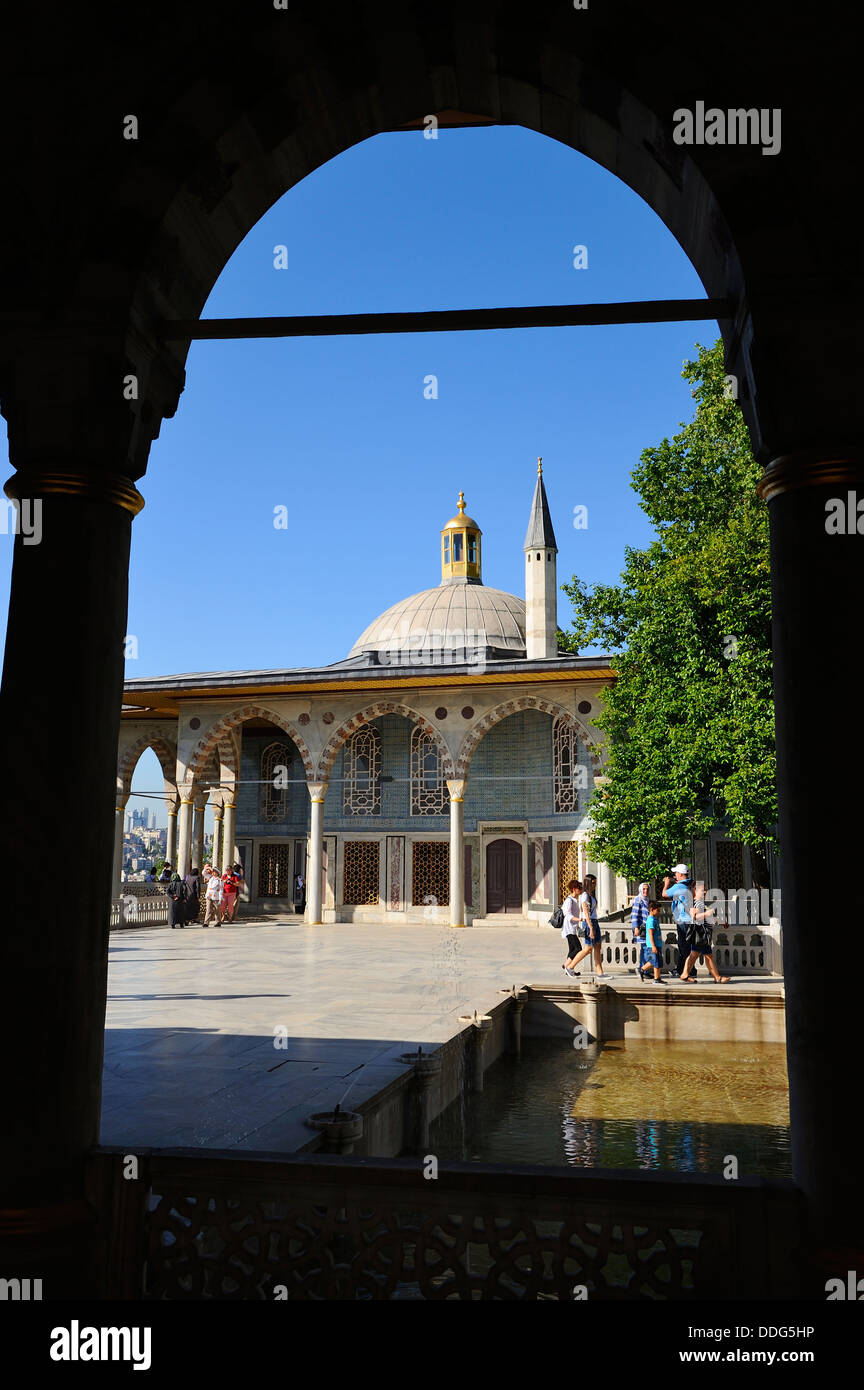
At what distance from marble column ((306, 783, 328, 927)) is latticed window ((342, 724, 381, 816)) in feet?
6.17

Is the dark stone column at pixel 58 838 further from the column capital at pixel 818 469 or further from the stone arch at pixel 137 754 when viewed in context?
the stone arch at pixel 137 754

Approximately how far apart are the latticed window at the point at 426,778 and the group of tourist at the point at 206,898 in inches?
182

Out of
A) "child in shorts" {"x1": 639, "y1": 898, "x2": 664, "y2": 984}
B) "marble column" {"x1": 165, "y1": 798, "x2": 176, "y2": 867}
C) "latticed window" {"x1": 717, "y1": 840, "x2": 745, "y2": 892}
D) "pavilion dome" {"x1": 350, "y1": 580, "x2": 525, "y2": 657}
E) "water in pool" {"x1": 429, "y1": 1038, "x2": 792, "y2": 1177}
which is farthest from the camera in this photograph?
"pavilion dome" {"x1": 350, "y1": 580, "x2": 525, "y2": 657}

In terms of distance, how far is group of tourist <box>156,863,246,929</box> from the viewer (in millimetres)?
20766

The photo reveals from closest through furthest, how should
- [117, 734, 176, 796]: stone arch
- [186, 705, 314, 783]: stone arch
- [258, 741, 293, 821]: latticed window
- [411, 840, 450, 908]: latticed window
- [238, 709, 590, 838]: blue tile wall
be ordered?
[186, 705, 314, 783]: stone arch < [238, 709, 590, 838]: blue tile wall < [411, 840, 450, 908]: latticed window < [258, 741, 293, 821]: latticed window < [117, 734, 176, 796]: stone arch

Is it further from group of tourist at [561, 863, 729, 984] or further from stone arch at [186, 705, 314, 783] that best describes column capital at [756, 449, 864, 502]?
stone arch at [186, 705, 314, 783]

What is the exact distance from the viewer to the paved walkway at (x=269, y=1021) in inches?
205

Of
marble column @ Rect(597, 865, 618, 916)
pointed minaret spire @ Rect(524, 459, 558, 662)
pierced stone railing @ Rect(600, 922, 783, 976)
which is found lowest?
pierced stone railing @ Rect(600, 922, 783, 976)

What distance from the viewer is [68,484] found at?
122 inches

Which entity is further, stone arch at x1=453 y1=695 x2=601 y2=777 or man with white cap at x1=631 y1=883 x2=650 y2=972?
stone arch at x1=453 y1=695 x2=601 y2=777

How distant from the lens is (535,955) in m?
15.2

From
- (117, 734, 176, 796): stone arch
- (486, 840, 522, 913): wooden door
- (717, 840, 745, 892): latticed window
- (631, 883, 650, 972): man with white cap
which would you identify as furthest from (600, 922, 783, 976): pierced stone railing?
(117, 734, 176, 796): stone arch

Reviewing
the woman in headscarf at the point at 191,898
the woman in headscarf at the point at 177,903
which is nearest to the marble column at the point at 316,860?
the woman in headscarf at the point at 191,898
